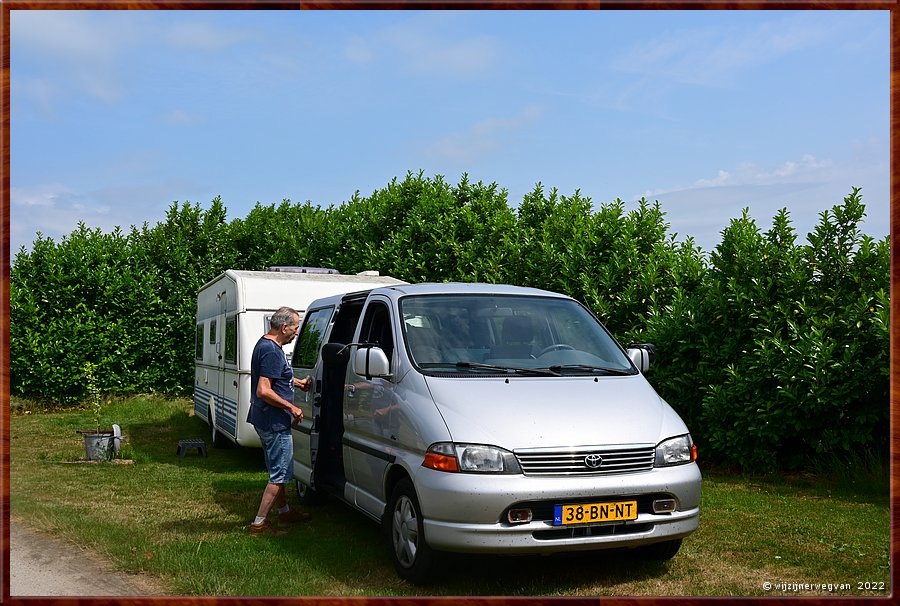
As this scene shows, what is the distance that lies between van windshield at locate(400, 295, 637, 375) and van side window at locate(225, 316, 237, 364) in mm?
5581

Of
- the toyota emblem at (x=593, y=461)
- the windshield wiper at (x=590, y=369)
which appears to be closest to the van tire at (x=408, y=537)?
the toyota emblem at (x=593, y=461)

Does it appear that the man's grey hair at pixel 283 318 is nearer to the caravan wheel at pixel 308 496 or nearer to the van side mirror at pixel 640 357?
the caravan wheel at pixel 308 496

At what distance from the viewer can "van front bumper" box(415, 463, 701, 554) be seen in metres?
5.45

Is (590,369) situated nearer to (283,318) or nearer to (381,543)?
(381,543)

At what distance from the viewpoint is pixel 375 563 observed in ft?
21.7

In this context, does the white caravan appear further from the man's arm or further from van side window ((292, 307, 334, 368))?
the man's arm

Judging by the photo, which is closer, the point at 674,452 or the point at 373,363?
the point at 674,452

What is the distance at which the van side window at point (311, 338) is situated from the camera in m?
8.58

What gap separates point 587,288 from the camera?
12.1 m

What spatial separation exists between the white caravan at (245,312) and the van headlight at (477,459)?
586cm

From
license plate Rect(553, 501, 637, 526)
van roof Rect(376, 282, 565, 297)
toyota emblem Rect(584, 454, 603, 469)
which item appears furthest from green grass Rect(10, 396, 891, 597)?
van roof Rect(376, 282, 565, 297)

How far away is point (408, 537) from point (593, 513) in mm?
1291

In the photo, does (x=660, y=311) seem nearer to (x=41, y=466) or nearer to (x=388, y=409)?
(x=388, y=409)

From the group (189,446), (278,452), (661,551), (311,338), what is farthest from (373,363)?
(189,446)
